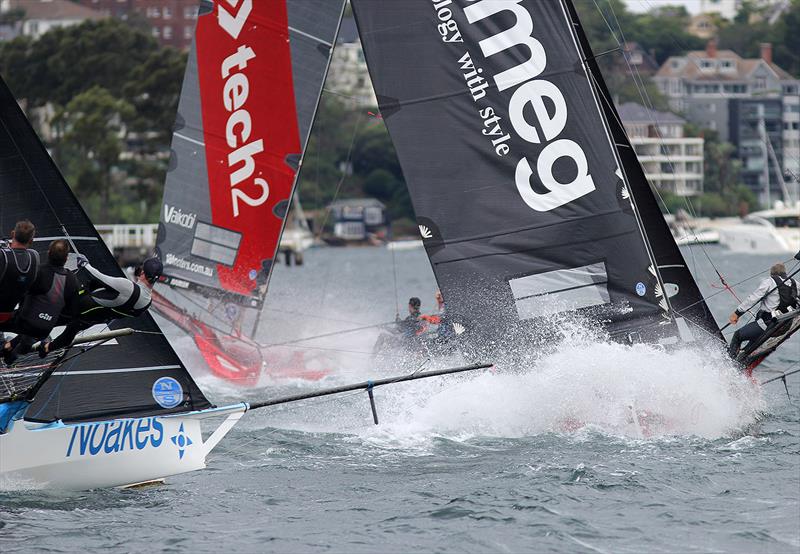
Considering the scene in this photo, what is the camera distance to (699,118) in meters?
89.2

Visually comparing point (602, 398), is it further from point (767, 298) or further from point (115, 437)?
point (115, 437)

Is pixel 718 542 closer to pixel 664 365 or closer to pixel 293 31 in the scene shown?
pixel 664 365

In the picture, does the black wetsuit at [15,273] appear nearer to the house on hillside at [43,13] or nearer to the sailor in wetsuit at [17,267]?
the sailor in wetsuit at [17,267]

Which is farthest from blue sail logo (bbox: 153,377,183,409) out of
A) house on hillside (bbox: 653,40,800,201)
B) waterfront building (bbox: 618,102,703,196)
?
waterfront building (bbox: 618,102,703,196)

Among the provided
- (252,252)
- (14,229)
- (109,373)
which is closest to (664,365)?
(109,373)

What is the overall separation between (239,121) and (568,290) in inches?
201

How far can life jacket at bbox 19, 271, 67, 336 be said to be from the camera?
25.7ft

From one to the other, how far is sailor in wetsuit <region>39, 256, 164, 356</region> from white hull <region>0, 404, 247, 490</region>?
0.56m

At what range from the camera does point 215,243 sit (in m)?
14.5

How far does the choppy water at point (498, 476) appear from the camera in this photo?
7.51m

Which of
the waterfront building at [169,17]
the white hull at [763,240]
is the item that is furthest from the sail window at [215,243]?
the waterfront building at [169,17]

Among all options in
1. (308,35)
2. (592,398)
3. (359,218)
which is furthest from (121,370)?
(359,218)

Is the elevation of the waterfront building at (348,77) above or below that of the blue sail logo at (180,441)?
above

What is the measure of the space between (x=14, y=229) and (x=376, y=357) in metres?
5.88
